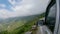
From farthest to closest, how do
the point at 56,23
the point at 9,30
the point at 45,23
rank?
the point at 9,30
the point at 45,23
the point at 56,23

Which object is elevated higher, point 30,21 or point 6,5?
point 6,5

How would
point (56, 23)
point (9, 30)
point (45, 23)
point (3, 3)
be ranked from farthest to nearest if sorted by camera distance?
1. point (9, 30)
2. point (3, 3)
3. point (45, 23)
4. point (56, 23)

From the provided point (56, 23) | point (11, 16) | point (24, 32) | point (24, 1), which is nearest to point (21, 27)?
point (24, 32)

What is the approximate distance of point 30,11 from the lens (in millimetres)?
1933

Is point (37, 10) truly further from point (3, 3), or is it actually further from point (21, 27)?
point (3, 3)

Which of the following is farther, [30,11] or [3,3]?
[30,11]

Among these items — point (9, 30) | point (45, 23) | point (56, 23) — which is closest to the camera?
point (56, 23)

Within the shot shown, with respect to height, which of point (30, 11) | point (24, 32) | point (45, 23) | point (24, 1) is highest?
point (24, 1)

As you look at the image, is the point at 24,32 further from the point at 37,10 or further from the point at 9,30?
the point at 37,10

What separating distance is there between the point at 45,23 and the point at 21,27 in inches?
19.1

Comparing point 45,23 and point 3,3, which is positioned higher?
point 3,3

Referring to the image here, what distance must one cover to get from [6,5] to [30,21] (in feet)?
1.32

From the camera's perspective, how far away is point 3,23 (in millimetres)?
1889

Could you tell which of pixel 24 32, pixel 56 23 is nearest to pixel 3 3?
pixel 24 32
